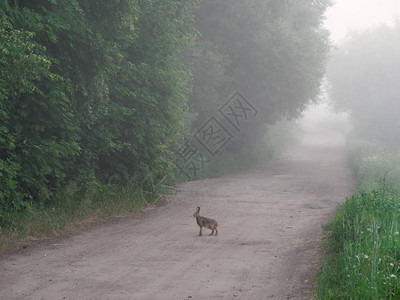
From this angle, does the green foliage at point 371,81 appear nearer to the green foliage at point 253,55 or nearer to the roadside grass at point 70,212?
the green foliage at point 253,55

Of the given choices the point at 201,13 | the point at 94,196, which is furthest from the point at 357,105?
the point at 94,196

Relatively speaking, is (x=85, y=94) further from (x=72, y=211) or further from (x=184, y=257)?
(x=184, y=257)

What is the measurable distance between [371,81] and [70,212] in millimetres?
43123

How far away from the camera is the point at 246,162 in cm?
2795

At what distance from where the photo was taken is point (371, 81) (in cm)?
4959

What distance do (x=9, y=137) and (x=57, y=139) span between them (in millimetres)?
1906

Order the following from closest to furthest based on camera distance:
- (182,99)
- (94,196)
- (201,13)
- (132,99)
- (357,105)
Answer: (94,196) → (132,99) → (182,99) → (201,13) → (357,105)

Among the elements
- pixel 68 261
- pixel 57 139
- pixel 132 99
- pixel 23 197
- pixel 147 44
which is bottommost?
pixel 68 261

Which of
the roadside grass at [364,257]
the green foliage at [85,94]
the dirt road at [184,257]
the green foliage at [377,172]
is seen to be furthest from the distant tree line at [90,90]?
the green foliage at [377,172]

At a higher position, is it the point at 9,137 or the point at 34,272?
the point at 9,137

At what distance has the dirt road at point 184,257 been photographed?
22.1 ft

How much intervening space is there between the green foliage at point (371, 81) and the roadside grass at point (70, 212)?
35838mm

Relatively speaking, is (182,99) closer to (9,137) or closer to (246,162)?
(9,137)

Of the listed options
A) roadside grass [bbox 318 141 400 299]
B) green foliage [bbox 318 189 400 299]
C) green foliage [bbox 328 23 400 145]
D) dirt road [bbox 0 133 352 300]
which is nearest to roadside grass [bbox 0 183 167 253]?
dirt road [bbox 0 133 352 300]
